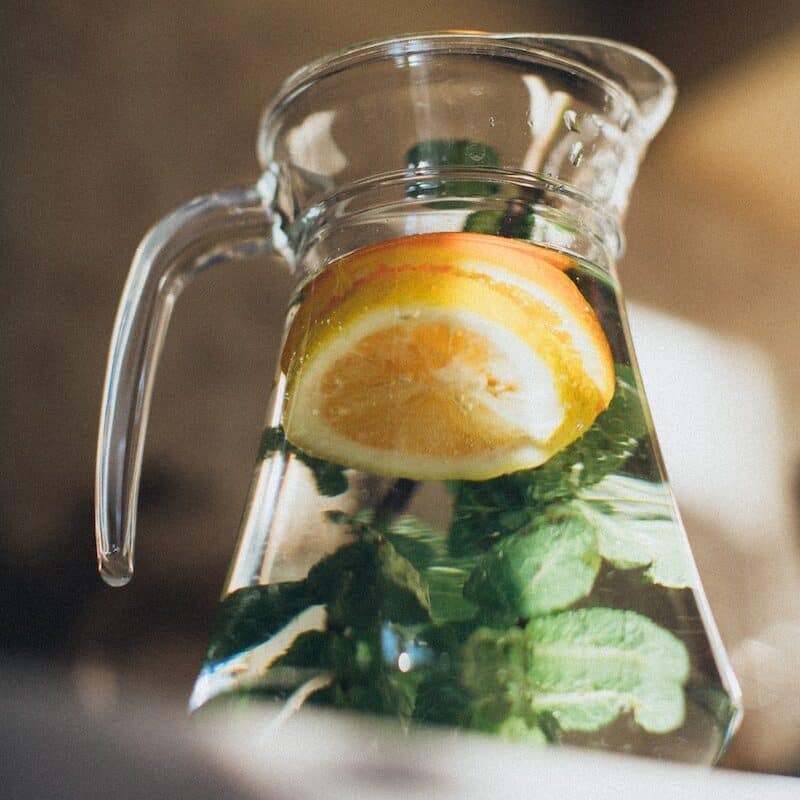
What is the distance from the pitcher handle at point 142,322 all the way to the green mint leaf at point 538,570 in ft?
0.42

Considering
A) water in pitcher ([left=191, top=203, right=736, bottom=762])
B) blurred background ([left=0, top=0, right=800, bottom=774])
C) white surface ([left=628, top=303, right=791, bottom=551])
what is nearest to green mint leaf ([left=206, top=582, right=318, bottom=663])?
water in pitcher ([left=191, top=203, right=736, bottom=762])

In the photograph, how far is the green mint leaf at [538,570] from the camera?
24cm

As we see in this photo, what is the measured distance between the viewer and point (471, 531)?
247 mm

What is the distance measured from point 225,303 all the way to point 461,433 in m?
0.36

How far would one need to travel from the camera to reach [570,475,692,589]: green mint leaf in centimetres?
25

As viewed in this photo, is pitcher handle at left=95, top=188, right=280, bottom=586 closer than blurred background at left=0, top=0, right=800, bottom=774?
Yes

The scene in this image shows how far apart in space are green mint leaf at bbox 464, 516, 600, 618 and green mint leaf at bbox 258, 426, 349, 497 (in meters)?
0.04

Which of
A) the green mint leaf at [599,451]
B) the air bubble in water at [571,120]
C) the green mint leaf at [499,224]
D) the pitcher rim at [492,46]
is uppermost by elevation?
the pitcher rim at [492,46]

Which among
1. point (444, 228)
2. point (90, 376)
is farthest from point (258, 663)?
point (90, 376)

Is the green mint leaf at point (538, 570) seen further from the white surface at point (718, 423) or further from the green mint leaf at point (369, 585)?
the white surface at point (718, 423)

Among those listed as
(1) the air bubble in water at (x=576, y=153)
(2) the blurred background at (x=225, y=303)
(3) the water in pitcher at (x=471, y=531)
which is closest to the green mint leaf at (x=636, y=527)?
(3) the water in pitcher at (x=471, y=531)

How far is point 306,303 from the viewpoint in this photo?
0.98 ft

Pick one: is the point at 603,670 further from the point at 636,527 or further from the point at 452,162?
the point at 452,162

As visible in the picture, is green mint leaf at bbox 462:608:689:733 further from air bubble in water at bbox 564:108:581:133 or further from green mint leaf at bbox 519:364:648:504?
air bubble in water at bbox 564:108:581:133
